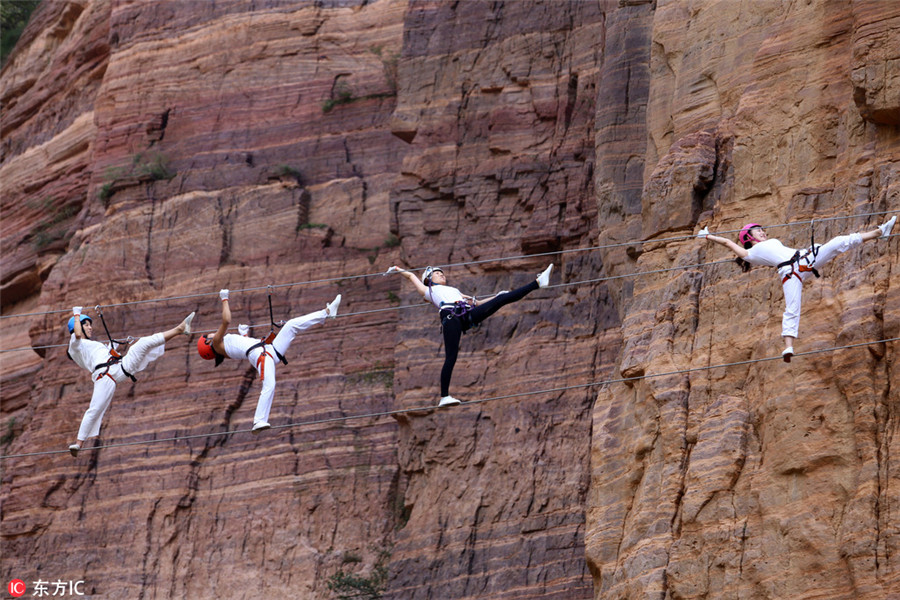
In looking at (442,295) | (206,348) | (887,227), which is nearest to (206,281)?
(206,348)

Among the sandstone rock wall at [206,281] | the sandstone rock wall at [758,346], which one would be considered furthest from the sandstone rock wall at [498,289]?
the sandstone rock wall at [758,346]

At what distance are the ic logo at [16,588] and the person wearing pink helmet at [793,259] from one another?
69.7 feet

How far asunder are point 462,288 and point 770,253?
14089 mm

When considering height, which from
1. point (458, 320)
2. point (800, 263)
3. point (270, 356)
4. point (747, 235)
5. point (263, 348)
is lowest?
point (270, 356)

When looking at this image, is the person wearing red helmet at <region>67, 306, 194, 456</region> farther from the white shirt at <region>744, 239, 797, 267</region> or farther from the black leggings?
the white shirt at <region>744, 239, 797, 267</region>

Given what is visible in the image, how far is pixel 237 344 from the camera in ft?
85.3

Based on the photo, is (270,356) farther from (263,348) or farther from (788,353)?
(788,353)

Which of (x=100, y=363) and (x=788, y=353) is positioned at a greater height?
(x=100, y=363)

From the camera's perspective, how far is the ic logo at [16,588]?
1489 inches

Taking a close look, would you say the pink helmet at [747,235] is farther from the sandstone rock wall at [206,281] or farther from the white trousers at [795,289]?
the sandstone rock wall at [206,281]

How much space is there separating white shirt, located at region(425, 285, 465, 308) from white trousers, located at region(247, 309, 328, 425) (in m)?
1.73

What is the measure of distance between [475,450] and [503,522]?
6.02ft

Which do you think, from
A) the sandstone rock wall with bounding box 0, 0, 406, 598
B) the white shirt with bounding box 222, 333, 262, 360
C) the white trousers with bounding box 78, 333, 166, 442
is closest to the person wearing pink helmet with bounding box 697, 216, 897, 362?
the white shirt with bounding box 222, 333, 262, 360

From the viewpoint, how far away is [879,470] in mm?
23203
